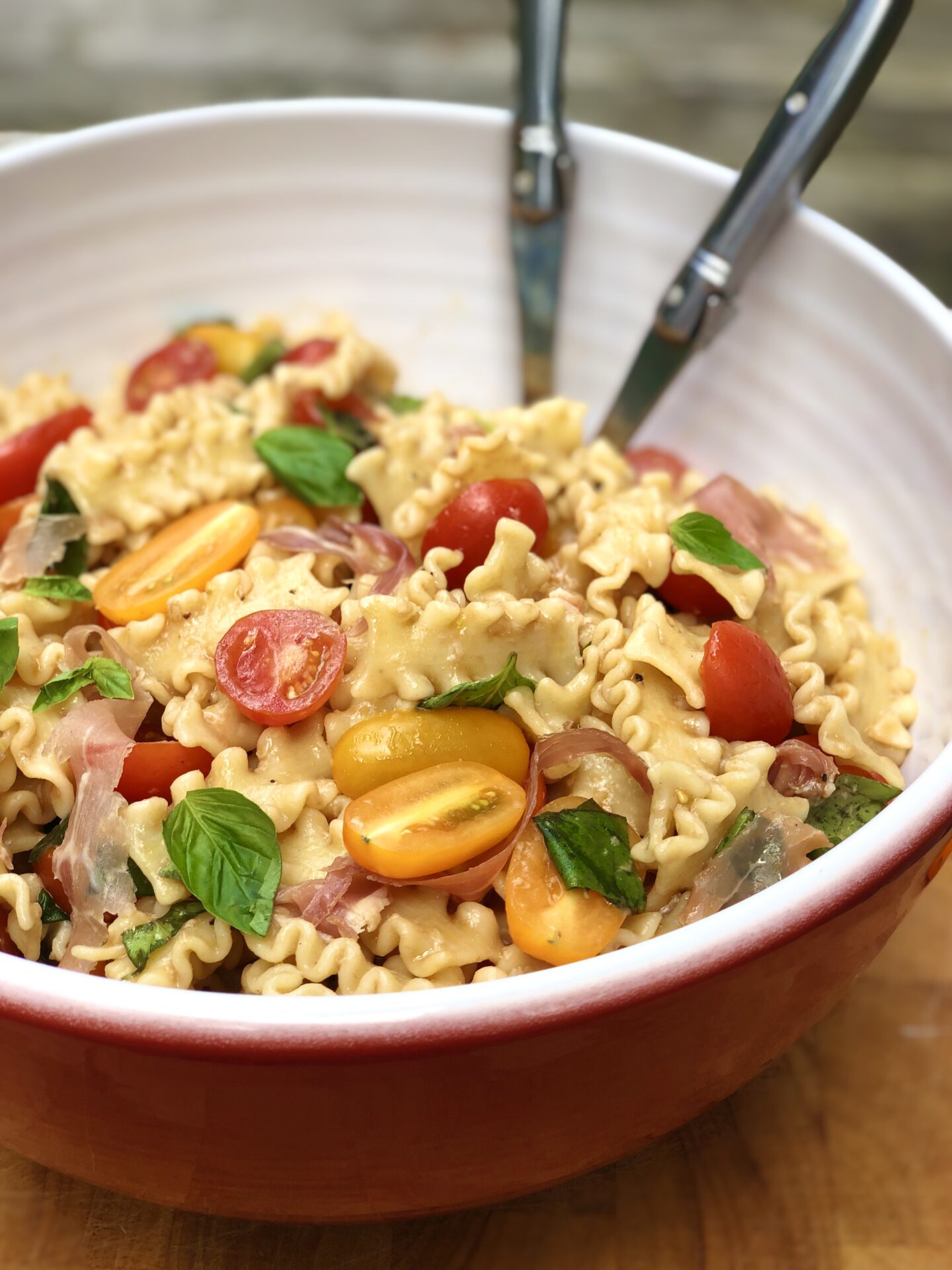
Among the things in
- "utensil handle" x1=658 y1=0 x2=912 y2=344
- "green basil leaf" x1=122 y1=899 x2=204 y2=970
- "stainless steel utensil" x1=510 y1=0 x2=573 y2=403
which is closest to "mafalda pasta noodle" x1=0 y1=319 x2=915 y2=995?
"green basil leaf" x1=122 y1=899 x2=204 y2=970

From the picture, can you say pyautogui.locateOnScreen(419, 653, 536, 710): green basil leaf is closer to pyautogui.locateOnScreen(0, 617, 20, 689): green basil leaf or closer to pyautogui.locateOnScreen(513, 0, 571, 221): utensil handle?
pyautogui.locateOnScreen(0, 617, 20, 689): green basil leaf

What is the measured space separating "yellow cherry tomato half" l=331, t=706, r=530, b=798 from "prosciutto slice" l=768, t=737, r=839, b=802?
1.41 feet

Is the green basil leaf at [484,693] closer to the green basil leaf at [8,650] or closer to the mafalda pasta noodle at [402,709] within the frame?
the mafalda pasta noodle at [402,709]

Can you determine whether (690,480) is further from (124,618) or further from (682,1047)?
(682,1047)

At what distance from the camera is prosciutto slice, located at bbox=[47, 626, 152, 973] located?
1806 millimetres

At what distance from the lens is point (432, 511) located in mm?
2334

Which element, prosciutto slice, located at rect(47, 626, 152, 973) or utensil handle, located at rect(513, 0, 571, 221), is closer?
prosciutto slice, located at rect(47, 626, 152, 973)

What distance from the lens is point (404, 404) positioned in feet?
9.45

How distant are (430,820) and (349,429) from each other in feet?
4.07

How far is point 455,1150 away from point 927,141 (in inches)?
225

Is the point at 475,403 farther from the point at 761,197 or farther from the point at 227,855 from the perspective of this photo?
the point at 227,855

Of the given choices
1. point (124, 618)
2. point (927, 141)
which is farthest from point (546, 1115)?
point (927, 141)

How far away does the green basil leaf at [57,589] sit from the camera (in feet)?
7.06

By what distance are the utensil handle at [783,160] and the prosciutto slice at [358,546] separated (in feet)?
2.66
